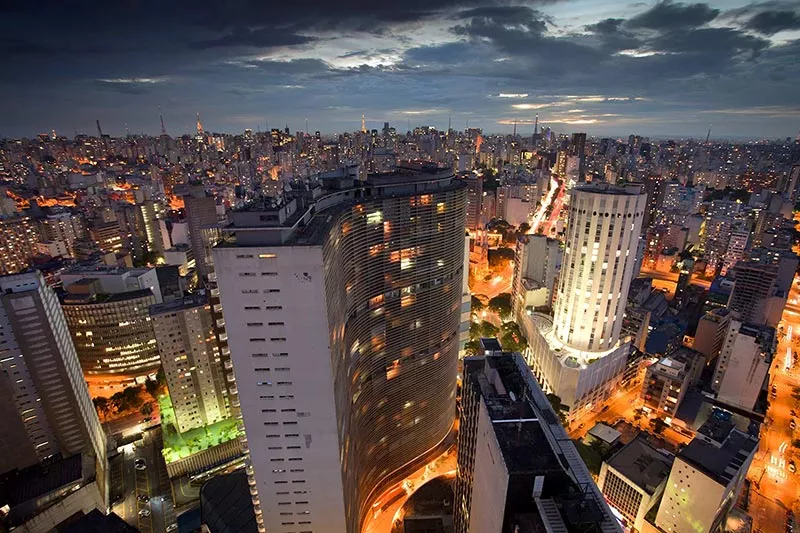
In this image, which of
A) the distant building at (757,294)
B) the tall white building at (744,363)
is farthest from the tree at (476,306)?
the distant building at (757,294)

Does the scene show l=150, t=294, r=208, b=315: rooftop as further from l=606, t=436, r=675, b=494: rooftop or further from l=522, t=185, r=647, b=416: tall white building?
l=606, t=436, r=675, b=494: rooftop

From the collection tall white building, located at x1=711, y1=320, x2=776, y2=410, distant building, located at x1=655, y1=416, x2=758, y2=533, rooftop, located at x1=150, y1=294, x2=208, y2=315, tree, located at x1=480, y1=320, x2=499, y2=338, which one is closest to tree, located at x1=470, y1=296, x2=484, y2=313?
tree, located at x1=480, y1=320, x2=499, y2=338

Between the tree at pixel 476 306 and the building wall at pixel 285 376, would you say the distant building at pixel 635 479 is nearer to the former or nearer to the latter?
the building wall at pixel 285 376

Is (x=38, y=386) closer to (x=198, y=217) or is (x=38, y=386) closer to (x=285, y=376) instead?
(x=285, y=376)

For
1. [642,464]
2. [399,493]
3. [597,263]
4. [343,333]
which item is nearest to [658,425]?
[642,464]

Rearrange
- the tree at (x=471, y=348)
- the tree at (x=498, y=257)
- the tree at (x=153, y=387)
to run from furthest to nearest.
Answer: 1. the tree at (x=498, y=257)
2. the tree at (x=471, y=348)
3. the tree at (x=153, y=387)

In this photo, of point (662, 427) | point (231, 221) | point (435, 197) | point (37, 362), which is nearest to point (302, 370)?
point (231, 221)
